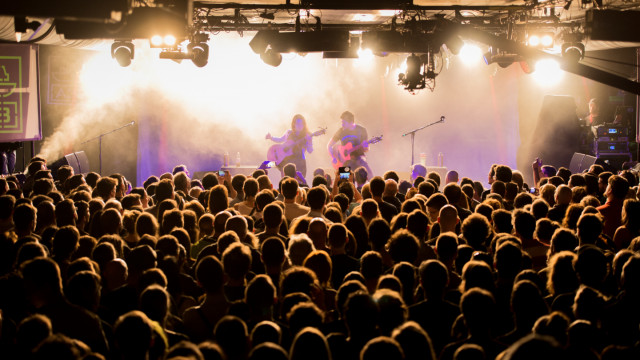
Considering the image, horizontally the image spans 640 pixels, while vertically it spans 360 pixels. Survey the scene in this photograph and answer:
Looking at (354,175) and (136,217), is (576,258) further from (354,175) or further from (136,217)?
(354,175)

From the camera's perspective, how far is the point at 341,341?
2.51 meters

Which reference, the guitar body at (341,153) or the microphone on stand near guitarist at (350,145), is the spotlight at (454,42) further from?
the guitar body at (341,153)

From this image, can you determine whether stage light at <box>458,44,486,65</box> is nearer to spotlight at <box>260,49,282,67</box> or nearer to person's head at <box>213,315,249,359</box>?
spotlight at <box>260,49,282,67</box>

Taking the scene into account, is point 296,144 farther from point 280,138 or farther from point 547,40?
point 547,40

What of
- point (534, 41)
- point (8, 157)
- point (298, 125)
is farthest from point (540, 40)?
point (8, 157)

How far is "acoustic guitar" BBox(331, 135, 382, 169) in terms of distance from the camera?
1170 cm

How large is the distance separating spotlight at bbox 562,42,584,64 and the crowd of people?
163 inches

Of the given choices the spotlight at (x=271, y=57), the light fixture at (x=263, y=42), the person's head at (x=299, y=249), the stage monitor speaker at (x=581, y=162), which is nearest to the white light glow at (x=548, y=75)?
the stage monitor speaker at (x=581, y=162)

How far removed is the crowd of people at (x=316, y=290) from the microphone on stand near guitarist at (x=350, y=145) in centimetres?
665

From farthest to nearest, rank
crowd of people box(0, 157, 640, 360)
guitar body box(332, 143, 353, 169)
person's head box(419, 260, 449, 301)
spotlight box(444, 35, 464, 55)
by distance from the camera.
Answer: guitar body box(332, 143, 353, 169) → spotlight box(444, 35, 464, 55) → person's head box(419, 260, 449, 301) → crowd of people box(0, 157, 640, 360)

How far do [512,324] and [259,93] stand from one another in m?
12.7

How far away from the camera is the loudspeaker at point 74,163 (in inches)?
399

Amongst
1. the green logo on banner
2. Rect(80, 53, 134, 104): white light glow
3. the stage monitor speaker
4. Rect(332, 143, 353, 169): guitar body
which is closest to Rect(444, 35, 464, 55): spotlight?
the stage monitor speaker

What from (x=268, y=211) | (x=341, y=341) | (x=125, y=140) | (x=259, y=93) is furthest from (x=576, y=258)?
(x=259, y=93)
